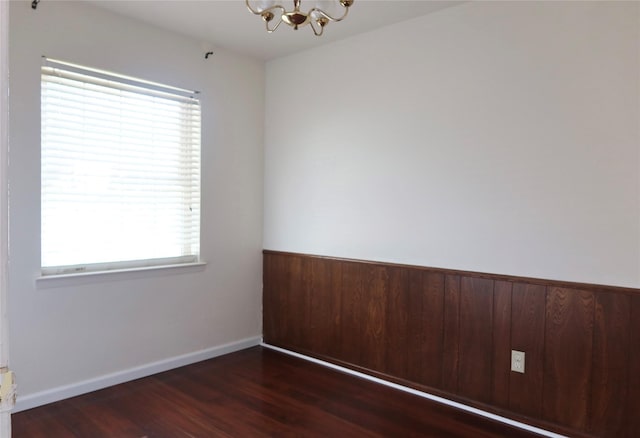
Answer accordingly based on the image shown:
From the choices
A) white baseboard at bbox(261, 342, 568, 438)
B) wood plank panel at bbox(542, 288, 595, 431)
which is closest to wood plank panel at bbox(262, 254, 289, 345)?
white baseboard at bbox(261, 342, 568, 438)

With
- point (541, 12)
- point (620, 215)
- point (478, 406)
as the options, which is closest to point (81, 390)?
point (478, 406)

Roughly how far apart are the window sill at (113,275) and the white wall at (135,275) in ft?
0.05

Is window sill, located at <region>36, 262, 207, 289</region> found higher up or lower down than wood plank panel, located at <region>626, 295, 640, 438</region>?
higher up

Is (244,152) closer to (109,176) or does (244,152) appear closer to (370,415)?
(109,176)

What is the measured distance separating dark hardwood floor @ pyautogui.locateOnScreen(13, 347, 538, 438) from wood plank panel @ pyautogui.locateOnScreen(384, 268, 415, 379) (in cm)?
17

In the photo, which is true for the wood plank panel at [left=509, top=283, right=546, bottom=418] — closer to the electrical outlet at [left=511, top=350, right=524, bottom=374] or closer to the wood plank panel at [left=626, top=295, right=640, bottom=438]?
the electrical outlet at [left=511, top=350, right=524, bottom=374]

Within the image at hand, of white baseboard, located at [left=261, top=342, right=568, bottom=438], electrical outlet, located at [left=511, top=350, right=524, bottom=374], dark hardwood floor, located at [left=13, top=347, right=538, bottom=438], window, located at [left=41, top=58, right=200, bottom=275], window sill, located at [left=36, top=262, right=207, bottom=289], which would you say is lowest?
dark hardwood floor, located at [left=13, top=347, right=538, bottom=438]

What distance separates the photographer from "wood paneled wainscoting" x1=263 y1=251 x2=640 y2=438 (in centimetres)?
227

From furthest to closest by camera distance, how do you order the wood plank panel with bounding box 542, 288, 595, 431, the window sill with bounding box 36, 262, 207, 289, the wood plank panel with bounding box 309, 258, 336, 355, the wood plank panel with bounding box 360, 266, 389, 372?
the wood plank panel with bounding box 309, 258, 336, 355, the wood plank panel with bounding box 360, 266, 389, 372, the window sill with bounding box 36, 262, 207, 289, the wood plank panel with bounding box 542, 288, 595, 431

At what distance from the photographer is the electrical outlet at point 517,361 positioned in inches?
100

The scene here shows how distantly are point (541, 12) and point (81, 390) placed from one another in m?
3.64

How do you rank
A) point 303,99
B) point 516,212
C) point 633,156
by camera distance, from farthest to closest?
point 303,99, point 516,212, point 633,156

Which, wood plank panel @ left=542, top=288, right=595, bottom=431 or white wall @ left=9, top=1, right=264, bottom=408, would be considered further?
white wall @ left=9, top=1, right=264, bottom=408

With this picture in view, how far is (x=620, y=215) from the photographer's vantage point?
88.0 inches
